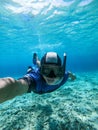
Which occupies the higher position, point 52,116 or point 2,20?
point 2,20

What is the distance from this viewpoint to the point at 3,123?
695 centimetres

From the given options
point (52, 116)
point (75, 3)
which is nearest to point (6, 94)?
point (52, 116)

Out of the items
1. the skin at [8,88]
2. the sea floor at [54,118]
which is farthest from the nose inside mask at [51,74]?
the sea floor at [54,118]

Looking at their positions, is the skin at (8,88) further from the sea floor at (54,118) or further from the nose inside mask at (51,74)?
the sea floor at (54,118)

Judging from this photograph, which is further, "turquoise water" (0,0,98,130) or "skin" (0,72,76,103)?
"turquoise water" (0,0,98,130)

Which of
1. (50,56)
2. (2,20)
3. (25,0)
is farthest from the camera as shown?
(2,20)

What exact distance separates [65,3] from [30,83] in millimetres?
14882

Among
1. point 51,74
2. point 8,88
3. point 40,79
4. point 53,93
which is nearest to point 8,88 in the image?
point 8,88

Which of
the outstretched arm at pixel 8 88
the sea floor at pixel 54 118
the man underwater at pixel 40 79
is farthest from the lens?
the sea floor at pixel 54 118

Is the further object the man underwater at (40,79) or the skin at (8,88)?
the man underwater at (40,79)

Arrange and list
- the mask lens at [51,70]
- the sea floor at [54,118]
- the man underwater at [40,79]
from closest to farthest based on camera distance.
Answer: the man underwater at [40,79], the mask lens at [51,70], the sea floor at [54,118]

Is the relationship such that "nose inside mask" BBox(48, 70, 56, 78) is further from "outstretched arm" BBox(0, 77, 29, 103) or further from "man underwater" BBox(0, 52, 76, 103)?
"outstretched arm" BBox(0, 77, 29, 103)

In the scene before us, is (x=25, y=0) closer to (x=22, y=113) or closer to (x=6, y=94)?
(x=22, y=113)

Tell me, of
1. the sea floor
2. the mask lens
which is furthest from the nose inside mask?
the sea floor
